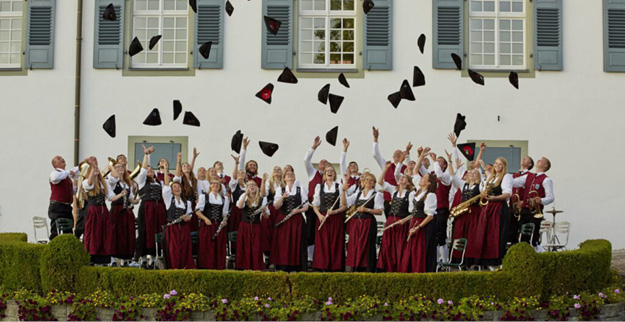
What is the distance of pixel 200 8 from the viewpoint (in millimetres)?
19859

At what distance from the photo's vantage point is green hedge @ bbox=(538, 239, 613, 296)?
13.0m

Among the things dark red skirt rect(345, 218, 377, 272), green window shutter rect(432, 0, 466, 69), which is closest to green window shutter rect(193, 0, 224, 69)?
green window shutter rect(432, 0, 466, 69)

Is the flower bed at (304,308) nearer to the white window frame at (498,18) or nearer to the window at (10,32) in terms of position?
the white window frame at (498,18)

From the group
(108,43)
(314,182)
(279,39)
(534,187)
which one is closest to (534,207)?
(534,187)

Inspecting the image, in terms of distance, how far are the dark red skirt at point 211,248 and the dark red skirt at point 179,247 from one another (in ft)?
0.87

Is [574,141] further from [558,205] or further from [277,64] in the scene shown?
[277,64]

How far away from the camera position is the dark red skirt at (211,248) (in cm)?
1502

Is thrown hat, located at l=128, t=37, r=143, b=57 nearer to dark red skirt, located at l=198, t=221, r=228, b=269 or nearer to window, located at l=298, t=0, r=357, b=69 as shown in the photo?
window, located at l=298, t=0, r=357, b=69

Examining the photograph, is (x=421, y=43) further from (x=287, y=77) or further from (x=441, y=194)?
(x=441, y=194)

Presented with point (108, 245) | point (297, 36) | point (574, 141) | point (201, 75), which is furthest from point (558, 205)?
point (108, 245)

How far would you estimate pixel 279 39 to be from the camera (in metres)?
19.7

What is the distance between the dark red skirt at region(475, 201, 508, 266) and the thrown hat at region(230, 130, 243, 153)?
6.00m

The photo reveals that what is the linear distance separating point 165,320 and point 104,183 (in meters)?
3.40

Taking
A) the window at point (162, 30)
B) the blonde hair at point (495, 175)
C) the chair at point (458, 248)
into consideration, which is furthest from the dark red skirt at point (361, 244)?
the window at point (162, 30)
